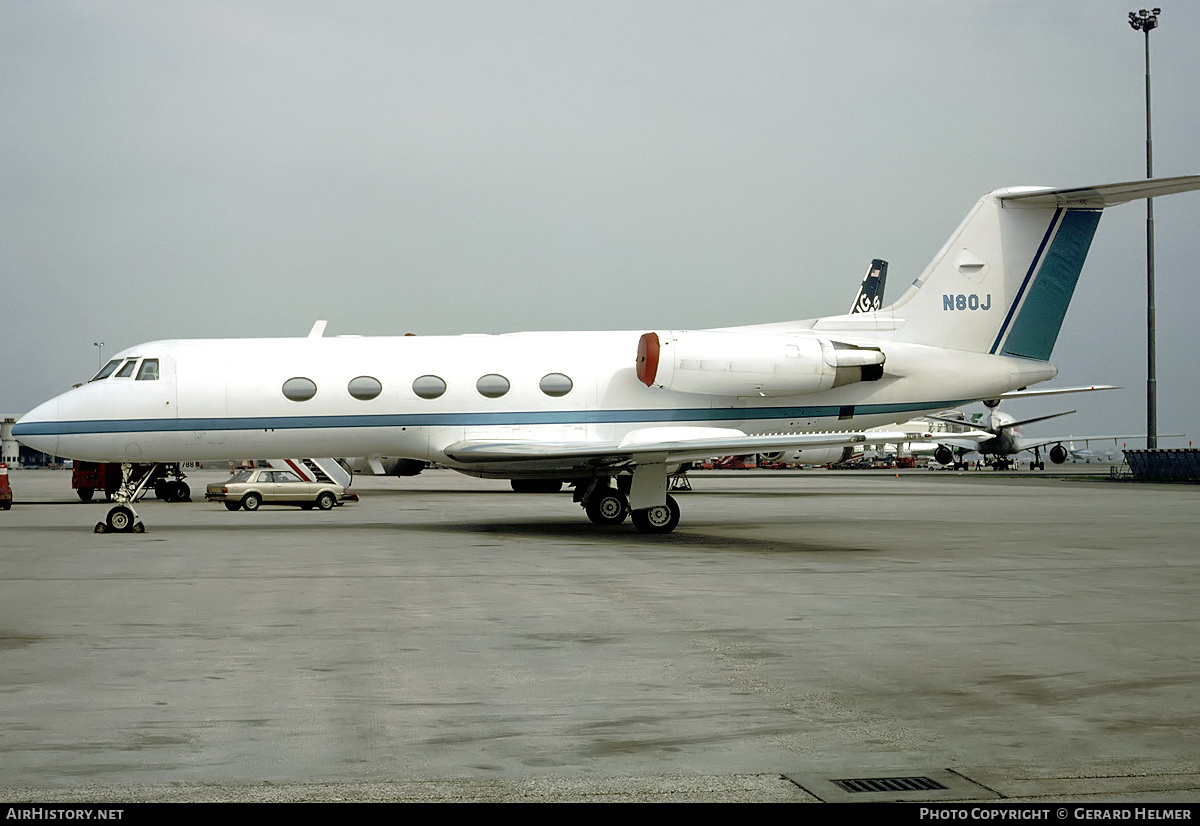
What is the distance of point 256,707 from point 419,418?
12.9 m

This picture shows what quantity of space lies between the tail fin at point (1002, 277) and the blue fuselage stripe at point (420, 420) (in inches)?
112

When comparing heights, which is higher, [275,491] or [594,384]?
[594,384]

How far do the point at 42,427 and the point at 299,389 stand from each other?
13.7 ft

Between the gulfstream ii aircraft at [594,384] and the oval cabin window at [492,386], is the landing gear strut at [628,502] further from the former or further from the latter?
the oval cabin window at [492,386]

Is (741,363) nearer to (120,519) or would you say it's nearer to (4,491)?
(120,519)

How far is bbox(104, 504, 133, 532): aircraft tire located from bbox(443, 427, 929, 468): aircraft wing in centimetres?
547

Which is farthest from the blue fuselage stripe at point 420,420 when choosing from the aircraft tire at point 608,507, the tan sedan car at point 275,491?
the tan sedan car at point 275,491

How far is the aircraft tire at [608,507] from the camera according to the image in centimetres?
1986

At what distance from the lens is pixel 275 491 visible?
1094 inches

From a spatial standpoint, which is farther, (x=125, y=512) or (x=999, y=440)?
(x=999, y=440)

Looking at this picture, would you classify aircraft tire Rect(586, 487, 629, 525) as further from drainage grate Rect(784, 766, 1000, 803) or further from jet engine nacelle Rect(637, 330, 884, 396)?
drainage grate Rect(784, 766, 1000, 803)

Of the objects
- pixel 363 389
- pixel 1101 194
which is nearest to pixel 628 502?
pixel 363 389

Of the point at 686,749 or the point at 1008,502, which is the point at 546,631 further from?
the point at 1008,502
